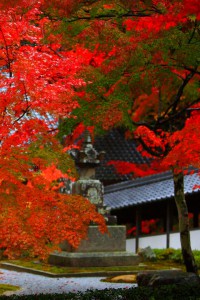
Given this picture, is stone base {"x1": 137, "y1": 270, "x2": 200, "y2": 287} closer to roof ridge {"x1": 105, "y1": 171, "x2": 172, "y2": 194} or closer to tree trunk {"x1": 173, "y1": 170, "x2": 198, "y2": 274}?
tree trunk {"x1": 173, "y1": 170, "x2": 198, "y2": 274}

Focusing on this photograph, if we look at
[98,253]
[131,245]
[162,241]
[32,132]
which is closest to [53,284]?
[98,253]

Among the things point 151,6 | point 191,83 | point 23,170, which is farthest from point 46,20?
point 191,83

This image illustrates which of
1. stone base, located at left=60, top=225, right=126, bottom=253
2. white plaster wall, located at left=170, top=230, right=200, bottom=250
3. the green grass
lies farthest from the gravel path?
white plaster wall, located at left=170, top=230, right=200, bottom=250

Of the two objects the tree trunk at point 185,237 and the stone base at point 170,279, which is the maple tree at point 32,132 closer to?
the stone base at point 170,279

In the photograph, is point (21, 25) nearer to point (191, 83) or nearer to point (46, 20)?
point (46, 20)

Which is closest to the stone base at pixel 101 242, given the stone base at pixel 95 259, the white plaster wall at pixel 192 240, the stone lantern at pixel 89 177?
the stone base at pixel 95 259

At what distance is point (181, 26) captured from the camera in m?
12.9

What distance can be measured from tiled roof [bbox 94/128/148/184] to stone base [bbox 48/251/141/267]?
14.1 m

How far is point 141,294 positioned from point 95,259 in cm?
978

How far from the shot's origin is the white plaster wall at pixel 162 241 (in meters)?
24.6

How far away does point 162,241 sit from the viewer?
26.6 m

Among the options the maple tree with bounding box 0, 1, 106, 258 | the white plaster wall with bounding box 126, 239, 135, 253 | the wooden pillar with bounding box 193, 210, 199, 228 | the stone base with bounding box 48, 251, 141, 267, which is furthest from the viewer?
the white plaster wall with bounding box 126, 239, 135, 253

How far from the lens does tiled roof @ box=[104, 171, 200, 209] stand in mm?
26625

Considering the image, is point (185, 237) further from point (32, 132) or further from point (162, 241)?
point (162, 241)
